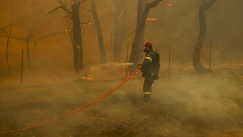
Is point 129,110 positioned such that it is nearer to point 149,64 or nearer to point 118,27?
point 149,64

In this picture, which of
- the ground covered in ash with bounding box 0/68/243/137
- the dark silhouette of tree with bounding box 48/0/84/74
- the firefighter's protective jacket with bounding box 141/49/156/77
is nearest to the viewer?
the ground covered in ash with bounding box 0/68/243/137

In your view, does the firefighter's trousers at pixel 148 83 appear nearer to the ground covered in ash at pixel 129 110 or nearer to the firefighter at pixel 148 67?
the firefighter at pixel 148 67

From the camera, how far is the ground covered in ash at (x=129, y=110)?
20.0ft

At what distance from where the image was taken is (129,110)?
7613 millimetres

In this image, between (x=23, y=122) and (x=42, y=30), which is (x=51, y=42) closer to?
(x=42, y=30)

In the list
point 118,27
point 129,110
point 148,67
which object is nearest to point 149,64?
point 148,67

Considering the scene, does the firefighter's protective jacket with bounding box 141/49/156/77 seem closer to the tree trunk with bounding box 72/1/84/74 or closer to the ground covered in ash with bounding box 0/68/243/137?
the ground covered in ash with bounding box 0/68/243/137

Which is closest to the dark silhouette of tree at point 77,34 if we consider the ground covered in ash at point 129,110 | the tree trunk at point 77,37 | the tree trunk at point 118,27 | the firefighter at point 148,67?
the tree trunk at point 77,37

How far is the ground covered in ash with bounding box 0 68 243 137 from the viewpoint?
6.10 meters

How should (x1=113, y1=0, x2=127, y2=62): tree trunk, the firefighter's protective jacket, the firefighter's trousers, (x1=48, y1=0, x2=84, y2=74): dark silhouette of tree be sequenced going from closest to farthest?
the firefighter's protective jacket, the firefighter's trousers, (x1=48, y1=0, x2=84, y2=74): dark silhouette of tree, (x1=113, y1=0, x2=127, y2=62): tree trunk

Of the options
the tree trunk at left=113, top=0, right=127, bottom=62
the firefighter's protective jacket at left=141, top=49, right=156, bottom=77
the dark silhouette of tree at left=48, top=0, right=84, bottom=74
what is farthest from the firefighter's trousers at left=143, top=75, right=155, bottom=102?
the tree trunk at left=113, top=0, right=127, bottom=62

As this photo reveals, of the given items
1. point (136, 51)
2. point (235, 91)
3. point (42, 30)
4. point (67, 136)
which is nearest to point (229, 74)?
point (235, 91)

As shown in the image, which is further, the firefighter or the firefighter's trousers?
the firefighter's trousers

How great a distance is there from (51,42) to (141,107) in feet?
70.2
